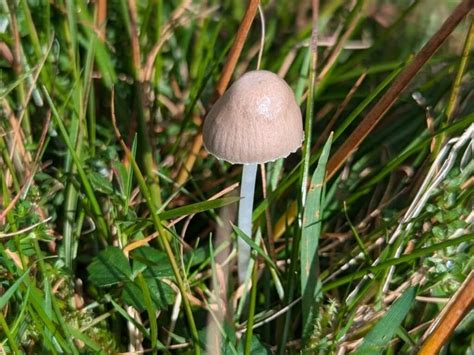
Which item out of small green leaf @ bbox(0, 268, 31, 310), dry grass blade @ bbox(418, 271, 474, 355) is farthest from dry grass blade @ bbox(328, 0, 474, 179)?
small green leaf @ bbox(0, 268, 31, 310)

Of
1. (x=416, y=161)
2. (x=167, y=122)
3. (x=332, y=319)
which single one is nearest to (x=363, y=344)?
(x=332, y=319)

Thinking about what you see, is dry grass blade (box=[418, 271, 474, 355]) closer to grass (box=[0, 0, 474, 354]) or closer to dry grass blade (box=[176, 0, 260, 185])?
grass (box=[0, 0, 474, 354])

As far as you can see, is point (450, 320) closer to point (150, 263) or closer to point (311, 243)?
point (311, 243)

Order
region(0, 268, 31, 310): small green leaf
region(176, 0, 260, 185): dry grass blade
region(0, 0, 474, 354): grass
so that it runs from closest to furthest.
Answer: region(0, 268, 31, 310): small green leaf → region(0, 0, 474, 354): grass → region(176, 0, 260, 185): dry grass blade

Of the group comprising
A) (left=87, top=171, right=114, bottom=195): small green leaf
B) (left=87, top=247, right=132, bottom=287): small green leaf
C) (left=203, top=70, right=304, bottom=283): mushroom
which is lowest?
(left=87, top=247, right=132, bottom=287): small green leaf

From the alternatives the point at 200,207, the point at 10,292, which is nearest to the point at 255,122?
the point at 200,207

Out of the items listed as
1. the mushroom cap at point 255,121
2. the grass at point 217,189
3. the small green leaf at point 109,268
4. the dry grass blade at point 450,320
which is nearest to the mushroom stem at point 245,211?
the grass at point 217,189

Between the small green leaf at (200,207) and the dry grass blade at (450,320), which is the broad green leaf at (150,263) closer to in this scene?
the small green leaf at (200,207)
